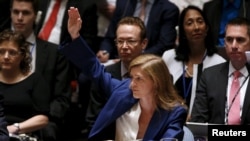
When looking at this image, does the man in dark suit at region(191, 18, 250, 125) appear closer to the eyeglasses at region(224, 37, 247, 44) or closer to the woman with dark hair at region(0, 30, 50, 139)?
the eyeglasses at region(224, 37, 247, 44)

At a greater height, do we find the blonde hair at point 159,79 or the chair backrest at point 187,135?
the blonde hair at point 159,79

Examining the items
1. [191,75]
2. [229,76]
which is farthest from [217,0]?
[229,76]

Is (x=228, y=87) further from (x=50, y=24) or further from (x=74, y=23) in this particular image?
(x=50, y=24)

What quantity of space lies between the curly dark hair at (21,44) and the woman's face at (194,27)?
1.18m

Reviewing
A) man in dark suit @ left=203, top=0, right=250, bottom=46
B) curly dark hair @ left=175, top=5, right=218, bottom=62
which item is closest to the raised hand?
curly dark hair @ left=175, top=5, right=218, bottom=62

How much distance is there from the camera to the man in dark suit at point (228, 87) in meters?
3.46

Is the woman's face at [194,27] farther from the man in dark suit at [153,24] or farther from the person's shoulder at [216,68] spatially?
the person's shoulder at [216,68]

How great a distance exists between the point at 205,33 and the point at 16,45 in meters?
1.39

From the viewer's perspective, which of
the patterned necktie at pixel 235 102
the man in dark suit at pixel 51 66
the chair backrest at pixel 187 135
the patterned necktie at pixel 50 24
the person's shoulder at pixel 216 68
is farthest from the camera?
the patterned necktie at pixel 50 24

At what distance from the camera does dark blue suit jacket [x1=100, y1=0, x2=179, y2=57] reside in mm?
4438

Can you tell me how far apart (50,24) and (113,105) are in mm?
1903

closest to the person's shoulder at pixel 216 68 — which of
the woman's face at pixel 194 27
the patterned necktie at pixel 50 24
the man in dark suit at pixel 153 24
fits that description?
the woman's face at pixel 194 27

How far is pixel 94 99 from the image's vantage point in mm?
Result: 3805

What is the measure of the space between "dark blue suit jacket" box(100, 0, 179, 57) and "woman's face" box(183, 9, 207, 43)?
0.27 metres
